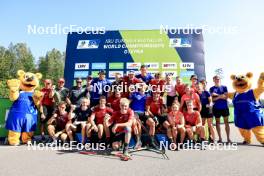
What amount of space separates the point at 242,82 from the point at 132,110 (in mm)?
3693

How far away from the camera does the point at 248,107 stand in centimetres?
798

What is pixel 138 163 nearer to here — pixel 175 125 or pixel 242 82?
pixel 175 125

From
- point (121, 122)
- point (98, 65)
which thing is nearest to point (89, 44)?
point (98, 65)

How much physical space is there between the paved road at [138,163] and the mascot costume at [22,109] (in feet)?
3.85

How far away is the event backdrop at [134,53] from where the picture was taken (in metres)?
12.1

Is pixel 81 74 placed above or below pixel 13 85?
above

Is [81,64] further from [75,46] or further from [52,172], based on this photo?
[52,172]

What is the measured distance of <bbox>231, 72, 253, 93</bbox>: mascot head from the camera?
814cm

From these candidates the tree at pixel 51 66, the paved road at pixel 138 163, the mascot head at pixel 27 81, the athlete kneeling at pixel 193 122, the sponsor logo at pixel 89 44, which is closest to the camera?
the paved road at pixel 138 163

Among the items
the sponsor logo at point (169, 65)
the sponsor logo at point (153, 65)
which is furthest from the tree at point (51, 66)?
the sponsor logo at point (169, 65)

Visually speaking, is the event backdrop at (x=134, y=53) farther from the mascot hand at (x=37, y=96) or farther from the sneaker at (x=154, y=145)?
the sneaker at (x=154, y=145)

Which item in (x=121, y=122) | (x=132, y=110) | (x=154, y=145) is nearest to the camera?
(x=121, y=122)

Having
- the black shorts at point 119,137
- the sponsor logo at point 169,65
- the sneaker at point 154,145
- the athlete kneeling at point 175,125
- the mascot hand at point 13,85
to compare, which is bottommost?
the sneaker at point 154,145

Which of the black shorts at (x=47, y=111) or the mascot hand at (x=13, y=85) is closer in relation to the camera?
the mascot hand at (x=13, y=85)
